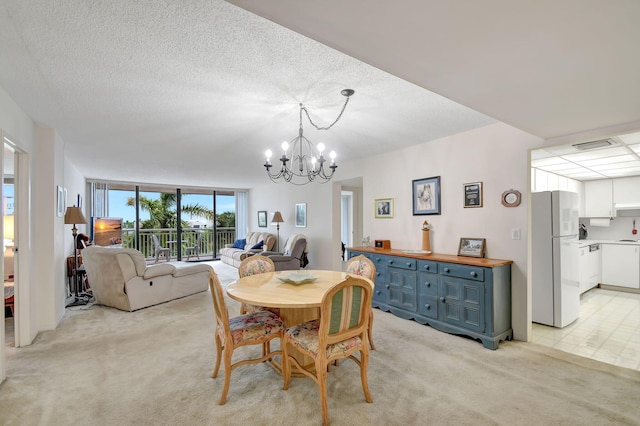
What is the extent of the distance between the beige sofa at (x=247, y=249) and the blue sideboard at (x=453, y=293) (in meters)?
4.57

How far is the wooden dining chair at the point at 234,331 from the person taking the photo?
6.82ft

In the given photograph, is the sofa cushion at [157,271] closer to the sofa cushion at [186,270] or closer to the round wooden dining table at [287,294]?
the sofa cushion at [186,270]

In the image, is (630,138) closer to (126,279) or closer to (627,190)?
(627,190)

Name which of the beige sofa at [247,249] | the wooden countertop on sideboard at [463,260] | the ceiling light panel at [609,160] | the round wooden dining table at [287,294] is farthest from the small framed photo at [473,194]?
the beige sofa at [247,249]

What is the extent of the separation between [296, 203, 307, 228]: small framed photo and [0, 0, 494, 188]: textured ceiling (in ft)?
9.87

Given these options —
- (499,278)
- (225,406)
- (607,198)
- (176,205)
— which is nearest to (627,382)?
(499,278)

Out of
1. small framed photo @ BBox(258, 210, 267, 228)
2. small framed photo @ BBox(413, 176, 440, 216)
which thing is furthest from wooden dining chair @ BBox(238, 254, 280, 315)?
small framed photo @ BBox(258, 210, 267, 228)

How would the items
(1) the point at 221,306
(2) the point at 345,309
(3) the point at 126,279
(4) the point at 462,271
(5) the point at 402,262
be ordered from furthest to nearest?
(3) the point at 126,279 < (5) the point at 402,262 < (4) the point at 462,271 < (1) the point at 221,306 < (2) the point at 345,309

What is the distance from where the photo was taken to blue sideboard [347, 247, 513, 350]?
9.60ft

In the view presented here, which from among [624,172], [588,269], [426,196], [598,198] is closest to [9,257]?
[426,196]

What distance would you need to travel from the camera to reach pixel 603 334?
10.6 feet

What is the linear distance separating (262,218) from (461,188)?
676 centimetres

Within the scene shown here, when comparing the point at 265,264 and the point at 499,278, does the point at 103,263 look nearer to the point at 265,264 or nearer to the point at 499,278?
the point at 265,264

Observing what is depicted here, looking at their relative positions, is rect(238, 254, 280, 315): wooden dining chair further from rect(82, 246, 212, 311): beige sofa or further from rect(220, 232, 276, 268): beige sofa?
rect(220, 232, 276, 268): beige sofa
